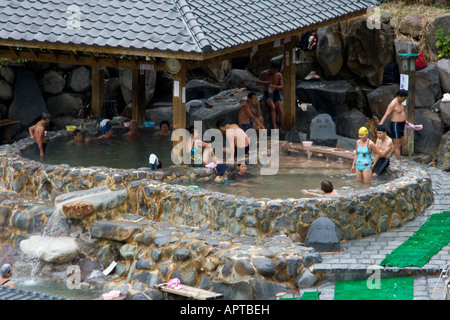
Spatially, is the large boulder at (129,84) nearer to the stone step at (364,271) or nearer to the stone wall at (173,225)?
the stone wall at (173,225)

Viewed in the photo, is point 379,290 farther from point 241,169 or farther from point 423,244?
point 241,169

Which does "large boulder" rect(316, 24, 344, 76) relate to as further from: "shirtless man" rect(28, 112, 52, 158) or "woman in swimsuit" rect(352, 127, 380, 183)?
"shirtless man" rect(28, 112, 52, 158)

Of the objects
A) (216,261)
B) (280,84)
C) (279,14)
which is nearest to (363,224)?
(216,261)

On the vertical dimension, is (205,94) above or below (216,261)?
above

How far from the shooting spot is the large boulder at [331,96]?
23562 mm

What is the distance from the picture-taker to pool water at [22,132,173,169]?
1777 centimetres

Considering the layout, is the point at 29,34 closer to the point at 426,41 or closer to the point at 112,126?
the point at 112,126

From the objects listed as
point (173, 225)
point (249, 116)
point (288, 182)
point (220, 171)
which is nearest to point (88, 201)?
point (173, 225)

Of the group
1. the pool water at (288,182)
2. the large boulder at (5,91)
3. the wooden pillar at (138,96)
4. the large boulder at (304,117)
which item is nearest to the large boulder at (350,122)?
the large boulder at (304,117)

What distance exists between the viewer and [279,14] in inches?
734

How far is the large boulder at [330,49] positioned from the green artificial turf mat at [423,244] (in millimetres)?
9941

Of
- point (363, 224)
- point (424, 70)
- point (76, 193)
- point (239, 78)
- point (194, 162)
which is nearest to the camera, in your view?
point (363, 224)
